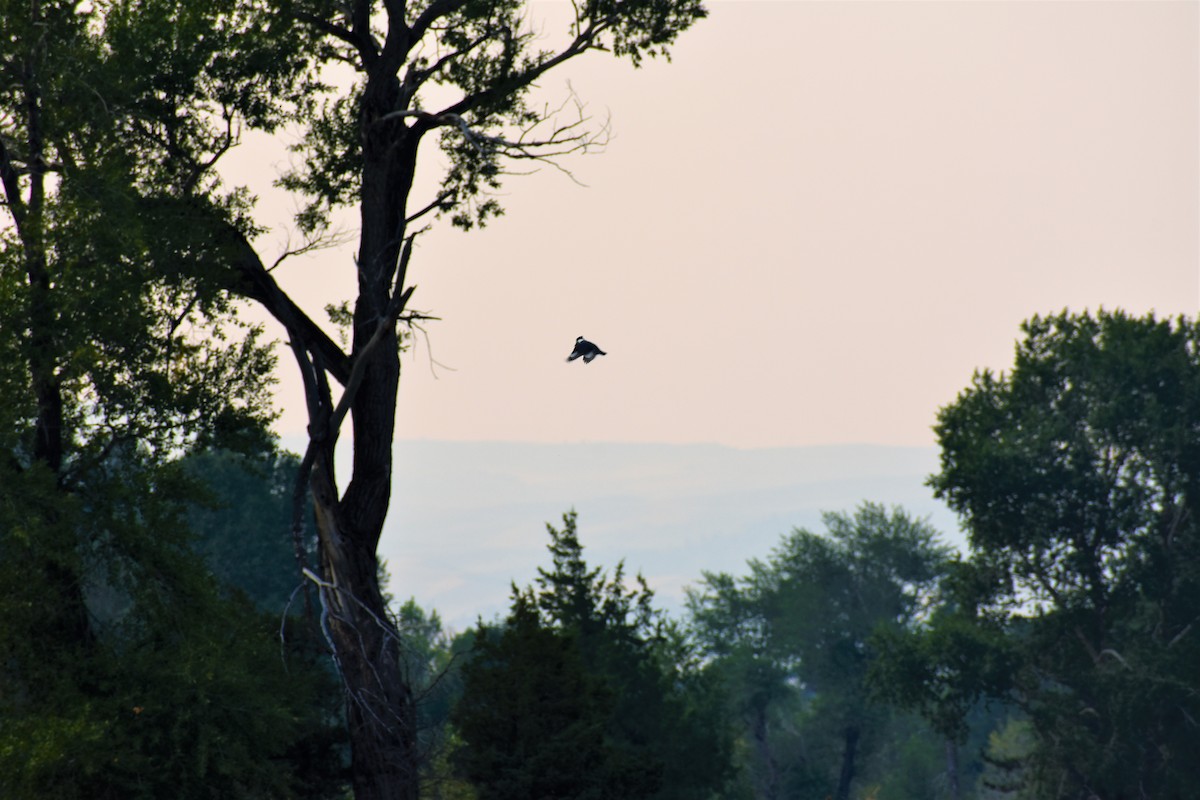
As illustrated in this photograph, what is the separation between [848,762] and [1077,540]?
34.5 meters

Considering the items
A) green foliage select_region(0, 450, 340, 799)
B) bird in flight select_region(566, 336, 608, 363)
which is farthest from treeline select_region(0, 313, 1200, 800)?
bird in flight select_region(566, 336, 608, 363)

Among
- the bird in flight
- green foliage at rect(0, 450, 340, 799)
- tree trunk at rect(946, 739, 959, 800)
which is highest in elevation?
the bird in flight

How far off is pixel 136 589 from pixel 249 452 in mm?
2453

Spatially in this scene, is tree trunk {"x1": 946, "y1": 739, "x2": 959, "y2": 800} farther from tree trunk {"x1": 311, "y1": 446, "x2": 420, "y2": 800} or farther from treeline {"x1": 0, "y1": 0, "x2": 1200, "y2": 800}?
tree trunk {"x1": 311, "y1": 446, "x2": 420, "y2": 800}

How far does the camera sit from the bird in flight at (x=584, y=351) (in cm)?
1580

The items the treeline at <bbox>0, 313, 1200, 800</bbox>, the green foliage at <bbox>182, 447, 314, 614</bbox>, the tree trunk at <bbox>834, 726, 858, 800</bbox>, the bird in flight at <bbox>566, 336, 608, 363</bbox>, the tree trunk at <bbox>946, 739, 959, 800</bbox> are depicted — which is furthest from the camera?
the tree trunk at <bbox>946, 739, 959, 800</bbox>

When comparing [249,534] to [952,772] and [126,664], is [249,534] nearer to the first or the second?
[952,772]

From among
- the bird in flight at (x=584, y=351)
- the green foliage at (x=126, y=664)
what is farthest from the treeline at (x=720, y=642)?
the bird in flight at (x=584, y=351)

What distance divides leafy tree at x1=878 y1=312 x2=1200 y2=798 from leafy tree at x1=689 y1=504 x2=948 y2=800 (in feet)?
92.0

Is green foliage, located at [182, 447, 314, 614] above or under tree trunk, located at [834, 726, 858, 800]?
above

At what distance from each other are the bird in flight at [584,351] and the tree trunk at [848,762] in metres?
70.4

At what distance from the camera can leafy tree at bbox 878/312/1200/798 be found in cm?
5262

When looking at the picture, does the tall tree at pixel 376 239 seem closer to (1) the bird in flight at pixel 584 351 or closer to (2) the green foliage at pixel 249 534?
(1) the bird in flight at pixel 584 351

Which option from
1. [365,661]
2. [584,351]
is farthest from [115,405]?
[584,351]
